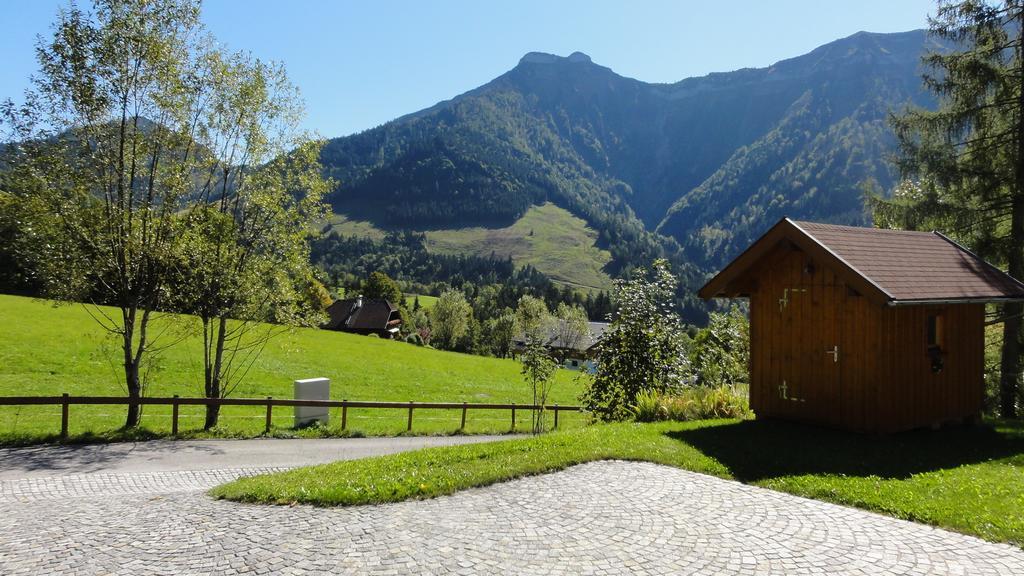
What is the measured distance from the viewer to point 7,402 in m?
13.8

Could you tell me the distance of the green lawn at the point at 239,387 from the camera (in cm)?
1753

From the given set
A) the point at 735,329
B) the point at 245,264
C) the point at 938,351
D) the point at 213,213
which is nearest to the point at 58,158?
the point at 213,213

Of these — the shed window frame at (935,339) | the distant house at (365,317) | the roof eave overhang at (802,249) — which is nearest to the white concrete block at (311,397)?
the roof eave overhang at (802,249)

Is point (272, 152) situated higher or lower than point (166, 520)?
higher

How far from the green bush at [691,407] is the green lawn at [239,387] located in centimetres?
800

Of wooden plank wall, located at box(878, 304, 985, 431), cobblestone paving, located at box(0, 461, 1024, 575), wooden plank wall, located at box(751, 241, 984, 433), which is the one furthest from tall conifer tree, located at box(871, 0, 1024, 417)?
cobblestone paving, located at box(0, 461, 1024, 575)

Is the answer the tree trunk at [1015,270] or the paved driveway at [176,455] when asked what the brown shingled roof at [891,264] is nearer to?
the tree trunk at [1015,270]

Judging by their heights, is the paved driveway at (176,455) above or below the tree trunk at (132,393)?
below

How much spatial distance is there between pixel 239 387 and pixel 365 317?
58346 millimetres

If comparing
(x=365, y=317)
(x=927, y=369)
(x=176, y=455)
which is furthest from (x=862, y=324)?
(x=365, y=317)

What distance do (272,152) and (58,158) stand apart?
5.64 metres

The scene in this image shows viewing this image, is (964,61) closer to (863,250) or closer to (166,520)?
(863,250)

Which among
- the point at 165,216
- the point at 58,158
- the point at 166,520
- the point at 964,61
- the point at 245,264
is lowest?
the point at 166,520

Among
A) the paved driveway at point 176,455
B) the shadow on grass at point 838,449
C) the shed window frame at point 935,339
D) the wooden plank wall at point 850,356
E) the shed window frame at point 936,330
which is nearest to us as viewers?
the shadow on grass at point 838,449
